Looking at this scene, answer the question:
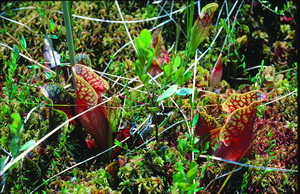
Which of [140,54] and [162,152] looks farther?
[162,152]

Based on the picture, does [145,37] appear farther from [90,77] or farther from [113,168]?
[113,168]

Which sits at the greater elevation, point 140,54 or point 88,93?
point 140,54

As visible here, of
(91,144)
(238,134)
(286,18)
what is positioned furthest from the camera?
(286,18)

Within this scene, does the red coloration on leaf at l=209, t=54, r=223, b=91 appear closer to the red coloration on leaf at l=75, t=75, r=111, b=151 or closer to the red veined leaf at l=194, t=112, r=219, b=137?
the red veined leaf at l=194, t=112, r=219, b=137

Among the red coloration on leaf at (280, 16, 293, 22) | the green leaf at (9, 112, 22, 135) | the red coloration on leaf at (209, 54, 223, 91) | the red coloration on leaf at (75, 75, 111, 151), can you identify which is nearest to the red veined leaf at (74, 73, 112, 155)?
the red coloration on leaf at (75, 75, 111, 151)

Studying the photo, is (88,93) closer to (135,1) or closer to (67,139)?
(67,139)

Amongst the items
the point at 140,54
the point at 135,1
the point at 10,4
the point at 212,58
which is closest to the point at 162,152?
the point at 140,54

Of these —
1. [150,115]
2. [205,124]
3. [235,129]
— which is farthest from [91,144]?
[235,129]
